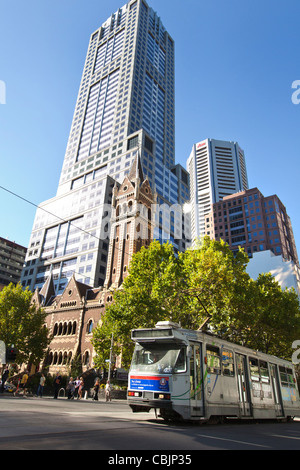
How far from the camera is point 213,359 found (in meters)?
13.2

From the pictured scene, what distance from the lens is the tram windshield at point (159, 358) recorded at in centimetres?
1167

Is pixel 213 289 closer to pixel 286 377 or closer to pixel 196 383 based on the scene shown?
pixel 286 377

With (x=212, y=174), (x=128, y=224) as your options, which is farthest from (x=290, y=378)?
(x=212, y=174)

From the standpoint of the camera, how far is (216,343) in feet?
45.0

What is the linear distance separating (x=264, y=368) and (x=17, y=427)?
14227 millimetres

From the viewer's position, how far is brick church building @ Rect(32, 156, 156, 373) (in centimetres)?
4941

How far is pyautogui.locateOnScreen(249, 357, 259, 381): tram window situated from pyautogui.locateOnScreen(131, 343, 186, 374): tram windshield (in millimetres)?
6308

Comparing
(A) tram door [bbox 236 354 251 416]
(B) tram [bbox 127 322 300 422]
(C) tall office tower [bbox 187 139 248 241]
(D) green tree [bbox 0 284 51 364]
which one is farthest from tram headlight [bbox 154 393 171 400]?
(C) tall office tower [bbox 187 139 248 241]

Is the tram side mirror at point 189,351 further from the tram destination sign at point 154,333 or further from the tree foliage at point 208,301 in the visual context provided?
the tree foliage at point 208,301

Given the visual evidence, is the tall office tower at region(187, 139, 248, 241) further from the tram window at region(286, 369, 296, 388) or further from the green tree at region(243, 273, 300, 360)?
the tram window at region(286, 369, 296, 388)

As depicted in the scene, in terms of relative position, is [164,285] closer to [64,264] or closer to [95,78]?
[64,264]

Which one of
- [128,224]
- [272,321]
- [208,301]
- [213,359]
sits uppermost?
[128,224]

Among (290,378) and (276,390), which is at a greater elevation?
(290,378)
